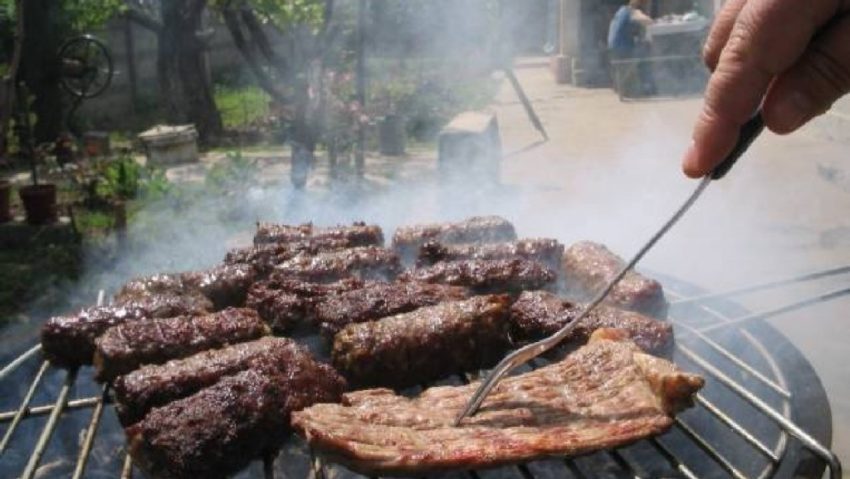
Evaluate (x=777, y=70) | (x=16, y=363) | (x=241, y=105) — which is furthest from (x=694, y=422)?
(x=241, y=105)

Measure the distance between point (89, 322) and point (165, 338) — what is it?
397 millimetres

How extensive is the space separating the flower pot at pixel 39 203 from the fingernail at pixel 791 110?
769cm

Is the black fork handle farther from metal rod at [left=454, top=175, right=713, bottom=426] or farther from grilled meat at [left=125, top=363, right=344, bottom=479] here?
grilled meat at [left=125, top=363, right=344, bottom=479]

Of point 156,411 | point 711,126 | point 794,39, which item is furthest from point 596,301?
point 156,411

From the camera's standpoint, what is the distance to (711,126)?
196cm

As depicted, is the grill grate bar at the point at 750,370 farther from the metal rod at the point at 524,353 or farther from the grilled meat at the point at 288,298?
the grilled meat at the point at 288,298

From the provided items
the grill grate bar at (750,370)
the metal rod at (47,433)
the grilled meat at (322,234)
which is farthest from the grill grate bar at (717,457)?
the grilled meat at (322,234)

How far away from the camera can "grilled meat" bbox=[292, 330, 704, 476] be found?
7.25ft

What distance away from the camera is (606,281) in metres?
3.57

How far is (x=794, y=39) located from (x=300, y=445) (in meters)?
2.27

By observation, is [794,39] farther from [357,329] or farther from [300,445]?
[300,445]

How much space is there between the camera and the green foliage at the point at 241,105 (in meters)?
16.3

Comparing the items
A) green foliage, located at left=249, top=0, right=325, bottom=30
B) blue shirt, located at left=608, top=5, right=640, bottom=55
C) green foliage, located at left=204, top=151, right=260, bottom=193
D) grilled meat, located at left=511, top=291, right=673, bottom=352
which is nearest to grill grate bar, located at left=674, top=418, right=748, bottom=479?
grilled meat, located at left=511, top=291, right=673, bottom=352

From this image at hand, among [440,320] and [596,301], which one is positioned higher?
[596,301]
